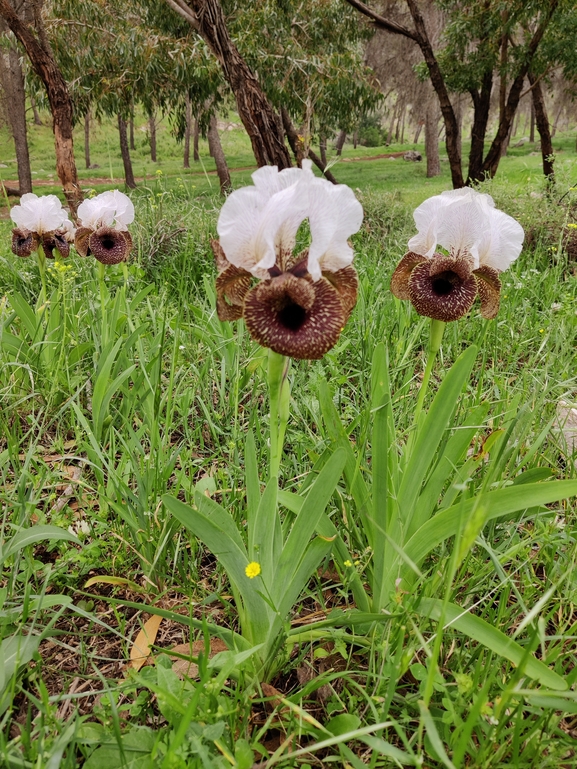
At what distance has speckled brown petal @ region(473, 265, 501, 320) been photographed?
1354mm

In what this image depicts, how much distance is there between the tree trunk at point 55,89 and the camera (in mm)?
4269

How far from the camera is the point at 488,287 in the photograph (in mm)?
1364

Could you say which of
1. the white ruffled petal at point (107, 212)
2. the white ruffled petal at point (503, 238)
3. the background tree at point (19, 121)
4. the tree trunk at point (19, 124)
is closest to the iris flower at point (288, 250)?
the white ruffled petal at point (503, 238)

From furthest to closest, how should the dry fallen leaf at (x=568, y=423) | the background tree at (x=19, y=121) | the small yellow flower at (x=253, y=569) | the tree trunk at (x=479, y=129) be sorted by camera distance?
the background tree at (x=19, y=121), the tree trunk at (x=479, y=129), the dry fallen leaf at (x=568, y=423), the small yellow flower at (x=253, y=569)

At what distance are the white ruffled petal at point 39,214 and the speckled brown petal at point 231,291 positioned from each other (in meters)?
2.01

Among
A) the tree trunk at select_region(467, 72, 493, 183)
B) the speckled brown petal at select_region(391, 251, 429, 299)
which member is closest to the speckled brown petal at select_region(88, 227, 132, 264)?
the speckled brown petal at select_region(391, 251, 429, 299)

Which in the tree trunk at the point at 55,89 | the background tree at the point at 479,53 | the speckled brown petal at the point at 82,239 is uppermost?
the background tree at the point at 479,53

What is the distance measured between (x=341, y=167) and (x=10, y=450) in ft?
82.9

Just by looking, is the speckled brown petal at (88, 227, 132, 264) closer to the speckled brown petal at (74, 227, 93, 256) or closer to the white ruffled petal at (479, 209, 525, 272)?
the speckled brown petal at (74, 227, 93, 256)

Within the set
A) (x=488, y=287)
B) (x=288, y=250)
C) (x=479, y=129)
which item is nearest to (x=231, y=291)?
(x=288, y=250)

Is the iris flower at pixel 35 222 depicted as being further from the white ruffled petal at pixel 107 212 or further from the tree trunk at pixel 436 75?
the tree trunk at pixel 436 75

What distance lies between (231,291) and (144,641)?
884mm

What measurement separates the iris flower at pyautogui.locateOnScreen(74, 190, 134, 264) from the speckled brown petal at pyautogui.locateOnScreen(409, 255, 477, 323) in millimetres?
1577

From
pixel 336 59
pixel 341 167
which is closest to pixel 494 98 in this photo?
pixel 341 167
